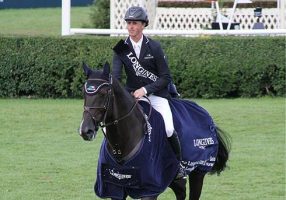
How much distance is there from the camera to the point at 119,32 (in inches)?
789

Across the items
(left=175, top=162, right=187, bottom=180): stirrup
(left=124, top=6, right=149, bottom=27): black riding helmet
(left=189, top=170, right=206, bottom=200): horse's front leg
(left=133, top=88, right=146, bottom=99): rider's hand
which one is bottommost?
(left=189, top=170, right=206, bottom=200): horse's front leg

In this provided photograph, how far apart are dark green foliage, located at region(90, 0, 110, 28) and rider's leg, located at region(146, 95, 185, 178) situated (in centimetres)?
1938

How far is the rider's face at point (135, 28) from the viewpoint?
8.52 meters

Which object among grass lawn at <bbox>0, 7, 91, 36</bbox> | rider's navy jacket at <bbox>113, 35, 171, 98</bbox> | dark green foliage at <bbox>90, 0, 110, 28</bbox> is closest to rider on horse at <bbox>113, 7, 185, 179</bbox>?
rider's navy jacket at <bbox>113, 35, 171, 98</bbox>

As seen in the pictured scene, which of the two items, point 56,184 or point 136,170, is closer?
point 136,170

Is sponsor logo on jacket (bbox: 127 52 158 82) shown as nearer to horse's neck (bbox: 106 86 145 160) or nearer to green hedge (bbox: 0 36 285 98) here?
horse's neck (bbox: 106 86 145 160)

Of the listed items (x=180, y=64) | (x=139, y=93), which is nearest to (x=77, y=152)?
(x=139, y=93)

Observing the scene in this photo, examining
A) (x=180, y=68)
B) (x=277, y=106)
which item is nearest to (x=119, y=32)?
(x=180, y=68)

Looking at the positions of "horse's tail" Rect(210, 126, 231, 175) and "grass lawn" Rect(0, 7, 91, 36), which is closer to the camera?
"horse's tail" Rect(210, 126, 231, 175)

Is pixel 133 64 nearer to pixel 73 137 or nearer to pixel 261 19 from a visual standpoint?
pixel 73 137

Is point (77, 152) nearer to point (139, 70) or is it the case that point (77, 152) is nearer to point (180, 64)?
point (139, 70)

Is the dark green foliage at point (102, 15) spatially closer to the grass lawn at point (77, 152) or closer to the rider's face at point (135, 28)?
the grass lawn at point (77, 152)

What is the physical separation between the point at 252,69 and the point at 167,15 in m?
5.35

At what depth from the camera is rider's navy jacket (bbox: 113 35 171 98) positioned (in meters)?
8.66
